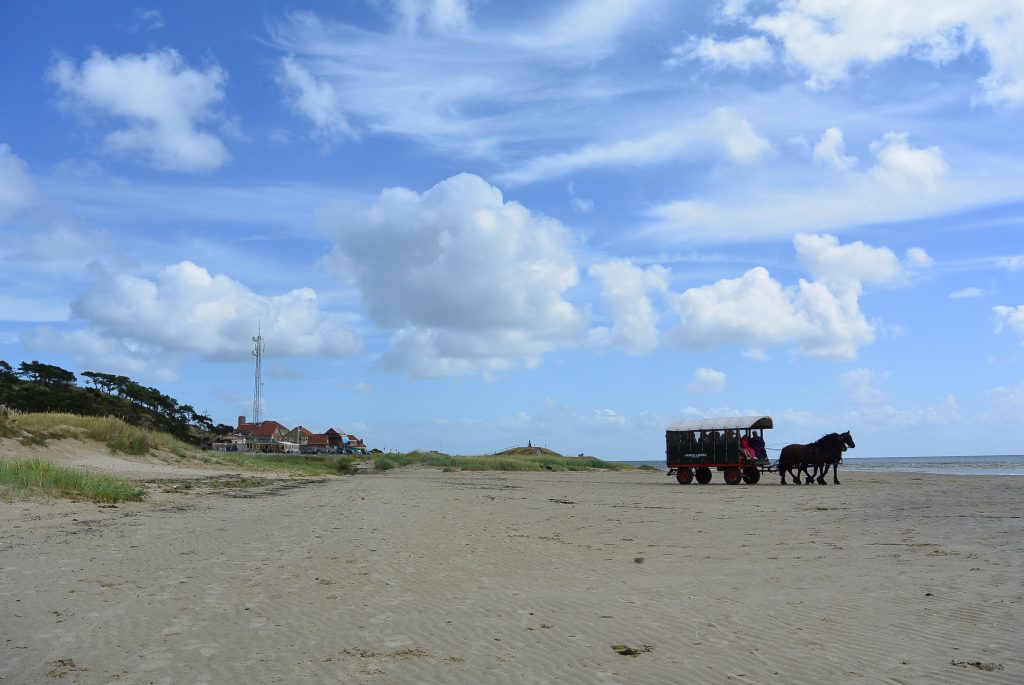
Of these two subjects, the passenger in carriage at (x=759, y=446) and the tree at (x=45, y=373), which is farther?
the tree at (x=45, y=373)

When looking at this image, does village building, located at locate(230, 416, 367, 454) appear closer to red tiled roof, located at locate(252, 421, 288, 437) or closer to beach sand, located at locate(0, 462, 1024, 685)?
red tiled roof, located at locate(252, 421, 288, 437)

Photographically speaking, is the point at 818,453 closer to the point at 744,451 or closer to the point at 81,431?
the point at 744,451

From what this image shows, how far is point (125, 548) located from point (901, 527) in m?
13.0

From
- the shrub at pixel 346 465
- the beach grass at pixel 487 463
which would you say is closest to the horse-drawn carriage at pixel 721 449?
the beach grass at pixel 487 463

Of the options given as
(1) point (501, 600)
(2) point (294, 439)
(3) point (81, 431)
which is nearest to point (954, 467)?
(3) point (81, 431)

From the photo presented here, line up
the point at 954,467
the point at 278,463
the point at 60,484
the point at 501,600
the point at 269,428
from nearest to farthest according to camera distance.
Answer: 1. the point at 501,600
2. the point at 60,484
3. the point at 278,463
4. the point at 954,467
5. the point at 269,428

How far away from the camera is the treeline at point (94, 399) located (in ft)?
176

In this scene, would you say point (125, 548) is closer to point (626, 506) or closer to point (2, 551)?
point (2, 551)

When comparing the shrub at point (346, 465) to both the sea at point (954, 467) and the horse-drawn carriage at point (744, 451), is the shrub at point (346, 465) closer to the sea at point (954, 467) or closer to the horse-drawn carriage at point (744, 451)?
the horse-drawn carriage at point (744, 451)

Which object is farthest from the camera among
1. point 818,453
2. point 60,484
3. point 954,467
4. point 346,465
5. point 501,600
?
point 954,467

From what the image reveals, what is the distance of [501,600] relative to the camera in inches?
309

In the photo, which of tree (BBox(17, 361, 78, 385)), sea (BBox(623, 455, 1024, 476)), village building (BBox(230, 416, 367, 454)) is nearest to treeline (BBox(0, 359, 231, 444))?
tree (BBox(17, 361, 78, 385))

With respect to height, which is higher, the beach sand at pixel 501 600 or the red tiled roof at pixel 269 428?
the red tiled roof at pixel 269 428

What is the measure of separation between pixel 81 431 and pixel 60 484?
15923mm
